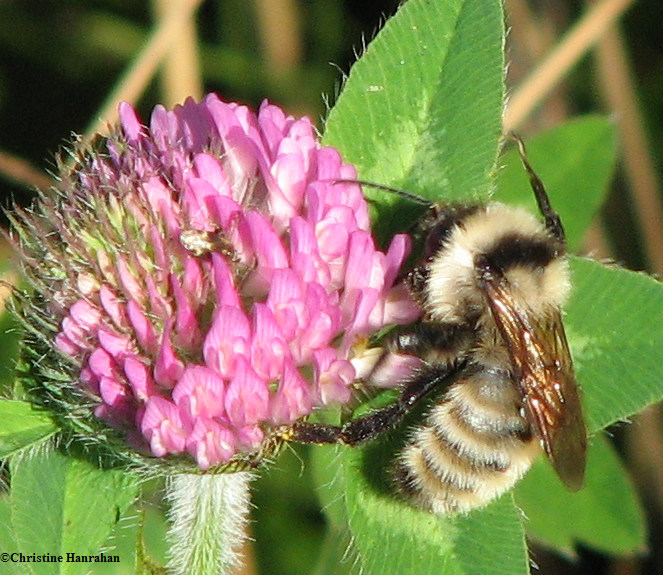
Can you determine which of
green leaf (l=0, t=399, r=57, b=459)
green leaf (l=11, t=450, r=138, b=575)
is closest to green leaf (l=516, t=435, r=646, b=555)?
green leaf (l=11, t=450, r=138, b=575)

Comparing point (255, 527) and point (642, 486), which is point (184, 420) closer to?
point (255, 527)

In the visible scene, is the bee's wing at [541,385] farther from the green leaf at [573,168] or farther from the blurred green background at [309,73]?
the blurred green background at [309,73]

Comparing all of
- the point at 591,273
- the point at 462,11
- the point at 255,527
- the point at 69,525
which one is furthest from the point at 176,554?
the point at 255,527

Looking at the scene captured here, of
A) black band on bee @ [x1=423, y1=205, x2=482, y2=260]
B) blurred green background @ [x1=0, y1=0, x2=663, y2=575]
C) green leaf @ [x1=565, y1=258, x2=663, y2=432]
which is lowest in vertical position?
green leaf @ [x1=565, y1=258, x2=663, y2=432]


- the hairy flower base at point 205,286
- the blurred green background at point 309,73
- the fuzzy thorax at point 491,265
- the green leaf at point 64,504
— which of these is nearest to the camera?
the hairy flower base at point 205,286

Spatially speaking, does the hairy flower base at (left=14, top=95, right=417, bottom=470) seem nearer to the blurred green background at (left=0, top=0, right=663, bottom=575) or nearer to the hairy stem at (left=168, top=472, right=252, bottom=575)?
the hairy stem at (left=168, top=472, right=252, bottom=575)

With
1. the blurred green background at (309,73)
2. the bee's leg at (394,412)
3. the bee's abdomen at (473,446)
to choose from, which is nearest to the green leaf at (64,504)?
the bee's leg at (394,412)
